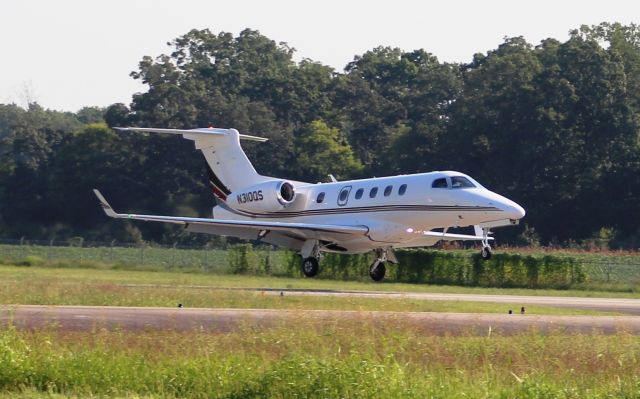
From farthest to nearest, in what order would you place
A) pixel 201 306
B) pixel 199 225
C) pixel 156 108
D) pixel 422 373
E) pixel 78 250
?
1. pixel 156 108
2. pixel 78 250
3. pixel 199 225
4. pixel 201 306
5. pixel 422 373

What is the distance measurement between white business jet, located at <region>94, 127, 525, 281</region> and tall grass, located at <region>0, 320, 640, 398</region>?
1520cm

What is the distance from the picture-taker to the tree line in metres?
63.7

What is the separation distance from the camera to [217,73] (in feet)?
308

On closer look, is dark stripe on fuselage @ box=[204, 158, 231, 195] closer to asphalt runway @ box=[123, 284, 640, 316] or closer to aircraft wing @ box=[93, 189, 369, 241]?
aircraft wing @ box=[93, 189, 369, 241]

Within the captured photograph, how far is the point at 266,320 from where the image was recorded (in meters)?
19.5

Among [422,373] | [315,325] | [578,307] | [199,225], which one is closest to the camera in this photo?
[422,373]

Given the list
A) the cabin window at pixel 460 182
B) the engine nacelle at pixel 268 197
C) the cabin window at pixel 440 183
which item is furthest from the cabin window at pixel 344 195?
the cabin window at pixel 460 182

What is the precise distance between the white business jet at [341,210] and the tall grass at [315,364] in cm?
1520

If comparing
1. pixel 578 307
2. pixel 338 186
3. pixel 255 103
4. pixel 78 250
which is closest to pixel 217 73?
pixel 255 103

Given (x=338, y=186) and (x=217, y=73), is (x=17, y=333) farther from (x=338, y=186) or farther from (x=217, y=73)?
(x=217, y=73)

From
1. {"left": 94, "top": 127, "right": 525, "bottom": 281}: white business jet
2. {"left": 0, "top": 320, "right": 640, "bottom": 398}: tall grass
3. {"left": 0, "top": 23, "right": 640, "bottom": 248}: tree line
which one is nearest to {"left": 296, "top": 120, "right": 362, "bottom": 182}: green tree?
{"left": 0, "top": 23, "right": 640, "bottom": 248}: tree line

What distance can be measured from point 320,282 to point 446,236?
13.1 ft

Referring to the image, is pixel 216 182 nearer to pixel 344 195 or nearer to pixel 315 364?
pixel 344 195

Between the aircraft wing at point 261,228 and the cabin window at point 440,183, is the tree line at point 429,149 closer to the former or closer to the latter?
the aircraft wing at point 261,228
